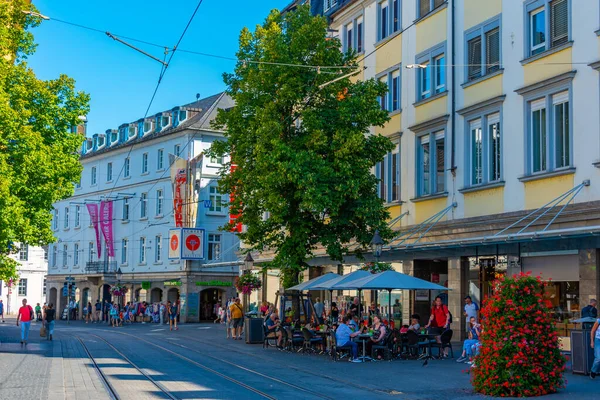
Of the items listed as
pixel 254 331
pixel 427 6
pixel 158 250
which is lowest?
pixel 254 331

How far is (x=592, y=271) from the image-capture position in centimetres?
2273

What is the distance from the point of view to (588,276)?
75.0 feet

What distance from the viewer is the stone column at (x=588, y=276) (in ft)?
74.0

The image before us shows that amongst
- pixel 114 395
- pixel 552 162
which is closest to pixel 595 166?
pixel 552 162

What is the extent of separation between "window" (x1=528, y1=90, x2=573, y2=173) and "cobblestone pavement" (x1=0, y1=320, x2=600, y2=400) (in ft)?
21.5

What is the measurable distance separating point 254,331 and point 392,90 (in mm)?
11154

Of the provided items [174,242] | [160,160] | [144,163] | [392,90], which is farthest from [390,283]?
[144,163]

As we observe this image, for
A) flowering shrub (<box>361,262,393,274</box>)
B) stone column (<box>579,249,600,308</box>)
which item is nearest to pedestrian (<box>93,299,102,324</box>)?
flowering shrub (<box>361,262,393,274</box>)

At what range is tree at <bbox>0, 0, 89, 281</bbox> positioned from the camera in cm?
3039

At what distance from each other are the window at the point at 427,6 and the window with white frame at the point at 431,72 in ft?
5.18

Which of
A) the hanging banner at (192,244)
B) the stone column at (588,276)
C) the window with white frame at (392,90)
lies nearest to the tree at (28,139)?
the window with white frame at (392,90)

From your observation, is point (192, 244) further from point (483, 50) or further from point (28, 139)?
point (483, 50)

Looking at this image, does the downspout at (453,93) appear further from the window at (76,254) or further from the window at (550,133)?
the window at (76,254)

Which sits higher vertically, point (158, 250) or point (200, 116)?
point (200, 116)
